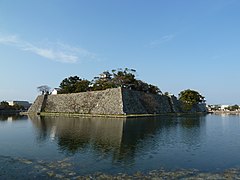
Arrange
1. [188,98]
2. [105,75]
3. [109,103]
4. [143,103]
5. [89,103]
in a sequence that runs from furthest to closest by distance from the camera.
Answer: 1. [105,75]
2. [188,98]
3. [143,103]
4. [89,103]
5. [109,103]

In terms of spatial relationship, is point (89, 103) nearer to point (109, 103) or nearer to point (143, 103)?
point (109, 103)

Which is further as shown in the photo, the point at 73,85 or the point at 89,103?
the point at 73,85

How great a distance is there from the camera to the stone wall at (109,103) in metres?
45.2

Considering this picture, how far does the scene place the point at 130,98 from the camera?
156 ft

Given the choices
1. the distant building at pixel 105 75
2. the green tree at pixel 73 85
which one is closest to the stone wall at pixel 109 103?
the green tree at pixel 73 85

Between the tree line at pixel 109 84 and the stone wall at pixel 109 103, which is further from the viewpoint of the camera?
the tree line at pixel 109 84

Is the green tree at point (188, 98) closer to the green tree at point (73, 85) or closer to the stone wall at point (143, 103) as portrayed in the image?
the stone wall at point (143, 103)

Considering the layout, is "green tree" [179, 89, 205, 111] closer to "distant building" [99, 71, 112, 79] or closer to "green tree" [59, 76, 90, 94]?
"distant building" [99, 71, 112, 79]

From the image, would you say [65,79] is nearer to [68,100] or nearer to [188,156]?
[68,100]

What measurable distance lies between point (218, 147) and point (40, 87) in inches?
3187

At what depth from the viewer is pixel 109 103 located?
151 feet

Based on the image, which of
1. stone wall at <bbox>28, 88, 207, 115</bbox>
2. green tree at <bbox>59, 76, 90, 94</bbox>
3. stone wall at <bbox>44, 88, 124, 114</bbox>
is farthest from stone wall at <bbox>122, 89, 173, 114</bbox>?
green tree at <bbox>59, 76, 90, 94</bbox>

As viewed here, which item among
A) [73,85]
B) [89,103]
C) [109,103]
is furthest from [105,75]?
[109,103]

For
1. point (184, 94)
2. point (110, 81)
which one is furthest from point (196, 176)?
point (184, 94)
